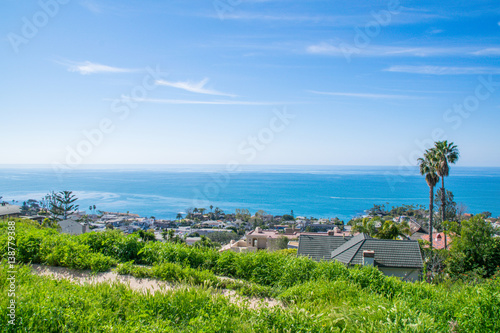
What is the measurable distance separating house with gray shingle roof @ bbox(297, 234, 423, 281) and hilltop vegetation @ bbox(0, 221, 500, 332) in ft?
28.8

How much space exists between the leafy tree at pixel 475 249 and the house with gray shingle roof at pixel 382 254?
8.13ft

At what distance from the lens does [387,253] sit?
17.1 meters

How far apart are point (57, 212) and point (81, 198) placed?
7857 centimetres

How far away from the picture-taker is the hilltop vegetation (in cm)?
382

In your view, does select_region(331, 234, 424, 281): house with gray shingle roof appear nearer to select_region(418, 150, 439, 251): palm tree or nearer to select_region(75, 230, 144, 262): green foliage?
select_region(75, 230, 144, 262): green foliage

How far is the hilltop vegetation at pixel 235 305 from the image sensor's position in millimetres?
3818

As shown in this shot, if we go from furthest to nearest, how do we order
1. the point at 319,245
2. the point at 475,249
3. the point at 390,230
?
1. the point at 390,230
2. the point at 319,245
3. the point at 475,249

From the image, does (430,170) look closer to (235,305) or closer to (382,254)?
(382,254)

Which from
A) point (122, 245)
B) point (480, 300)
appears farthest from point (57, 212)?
point (480, 300)

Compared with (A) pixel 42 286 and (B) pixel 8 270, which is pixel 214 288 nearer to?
(A) pixel 42 286

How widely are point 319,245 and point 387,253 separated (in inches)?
176

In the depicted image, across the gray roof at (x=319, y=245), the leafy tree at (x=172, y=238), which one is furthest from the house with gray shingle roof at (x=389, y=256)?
the leafy tree at (x=172, y=238)

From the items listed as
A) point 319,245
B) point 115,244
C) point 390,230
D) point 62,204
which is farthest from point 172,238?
point 62,204

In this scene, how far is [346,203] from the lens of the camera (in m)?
132
